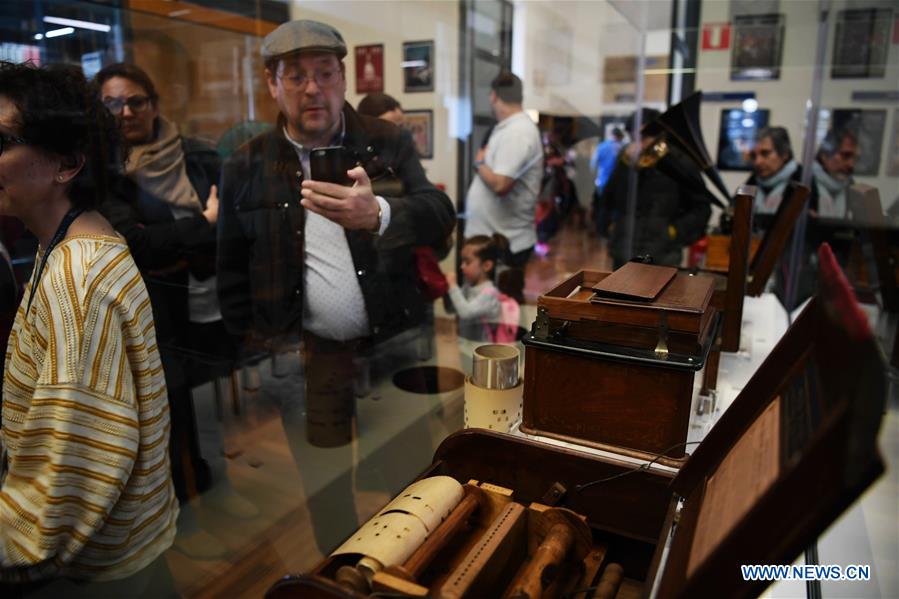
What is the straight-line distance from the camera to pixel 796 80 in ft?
14.7

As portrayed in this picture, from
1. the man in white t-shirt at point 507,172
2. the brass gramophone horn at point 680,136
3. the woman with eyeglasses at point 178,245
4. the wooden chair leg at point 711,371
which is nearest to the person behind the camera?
the wooden chair leg at point 711,371

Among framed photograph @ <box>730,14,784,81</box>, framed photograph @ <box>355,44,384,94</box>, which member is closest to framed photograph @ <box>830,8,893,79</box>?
framed photograph @ <box>730,14,784,81</box>

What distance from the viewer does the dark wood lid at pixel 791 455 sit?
41 centimetres

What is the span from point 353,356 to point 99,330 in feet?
3.39

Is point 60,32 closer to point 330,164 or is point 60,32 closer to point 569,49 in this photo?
point 330,164

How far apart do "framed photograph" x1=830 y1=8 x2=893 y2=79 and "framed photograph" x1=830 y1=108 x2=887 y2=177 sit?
0.78 feet

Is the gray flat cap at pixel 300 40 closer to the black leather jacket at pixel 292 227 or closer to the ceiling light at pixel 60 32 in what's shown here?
the black leather jacket at pixel 292 227

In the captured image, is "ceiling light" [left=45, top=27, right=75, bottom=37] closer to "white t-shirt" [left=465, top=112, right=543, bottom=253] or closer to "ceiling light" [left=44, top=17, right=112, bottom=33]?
"ceiling light" [left=44, top=17, right=112, bottom=33]

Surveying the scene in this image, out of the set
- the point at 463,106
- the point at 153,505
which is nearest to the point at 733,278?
the point at 153,505

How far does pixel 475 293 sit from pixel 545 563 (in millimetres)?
2605

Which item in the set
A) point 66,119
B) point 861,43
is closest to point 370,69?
point 66,119

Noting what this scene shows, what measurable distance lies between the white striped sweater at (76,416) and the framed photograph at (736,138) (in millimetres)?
4846

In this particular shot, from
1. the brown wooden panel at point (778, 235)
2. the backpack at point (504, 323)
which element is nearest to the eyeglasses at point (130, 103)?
the backpack at point (504, 323)

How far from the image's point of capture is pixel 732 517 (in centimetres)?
54
